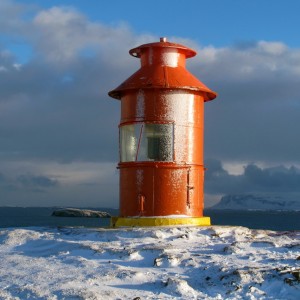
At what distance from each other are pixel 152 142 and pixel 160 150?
26cm

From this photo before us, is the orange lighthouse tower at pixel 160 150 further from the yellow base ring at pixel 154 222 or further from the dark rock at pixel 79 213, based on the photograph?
the dark rock at pixel 79 213

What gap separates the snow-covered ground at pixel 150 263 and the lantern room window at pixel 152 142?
1.84 meters

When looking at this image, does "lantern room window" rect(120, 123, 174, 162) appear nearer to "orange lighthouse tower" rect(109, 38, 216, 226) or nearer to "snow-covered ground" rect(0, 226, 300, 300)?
"orange lighthouse tower" rect(109, 38, 216, 226)

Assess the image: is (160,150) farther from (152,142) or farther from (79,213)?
(79,213)

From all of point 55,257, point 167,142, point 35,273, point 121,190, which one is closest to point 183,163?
point 167,142

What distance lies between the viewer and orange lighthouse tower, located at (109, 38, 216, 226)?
13.3 metres

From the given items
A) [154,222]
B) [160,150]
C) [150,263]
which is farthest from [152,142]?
[150,263]

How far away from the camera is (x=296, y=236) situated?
496 inches

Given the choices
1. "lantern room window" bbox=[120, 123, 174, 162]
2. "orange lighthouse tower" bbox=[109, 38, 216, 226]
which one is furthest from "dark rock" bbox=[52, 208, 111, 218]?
"lantern room window" bbox=[120, 123, 174, 162]

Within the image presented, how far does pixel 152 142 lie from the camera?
1352 cm

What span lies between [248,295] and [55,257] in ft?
12.8

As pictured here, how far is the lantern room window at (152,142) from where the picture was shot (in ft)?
44.1

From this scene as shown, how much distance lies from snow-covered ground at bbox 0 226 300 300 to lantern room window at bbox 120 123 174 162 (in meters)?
1.84

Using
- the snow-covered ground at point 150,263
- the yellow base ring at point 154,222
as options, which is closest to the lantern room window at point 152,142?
the yellow base ring at point 154,222
